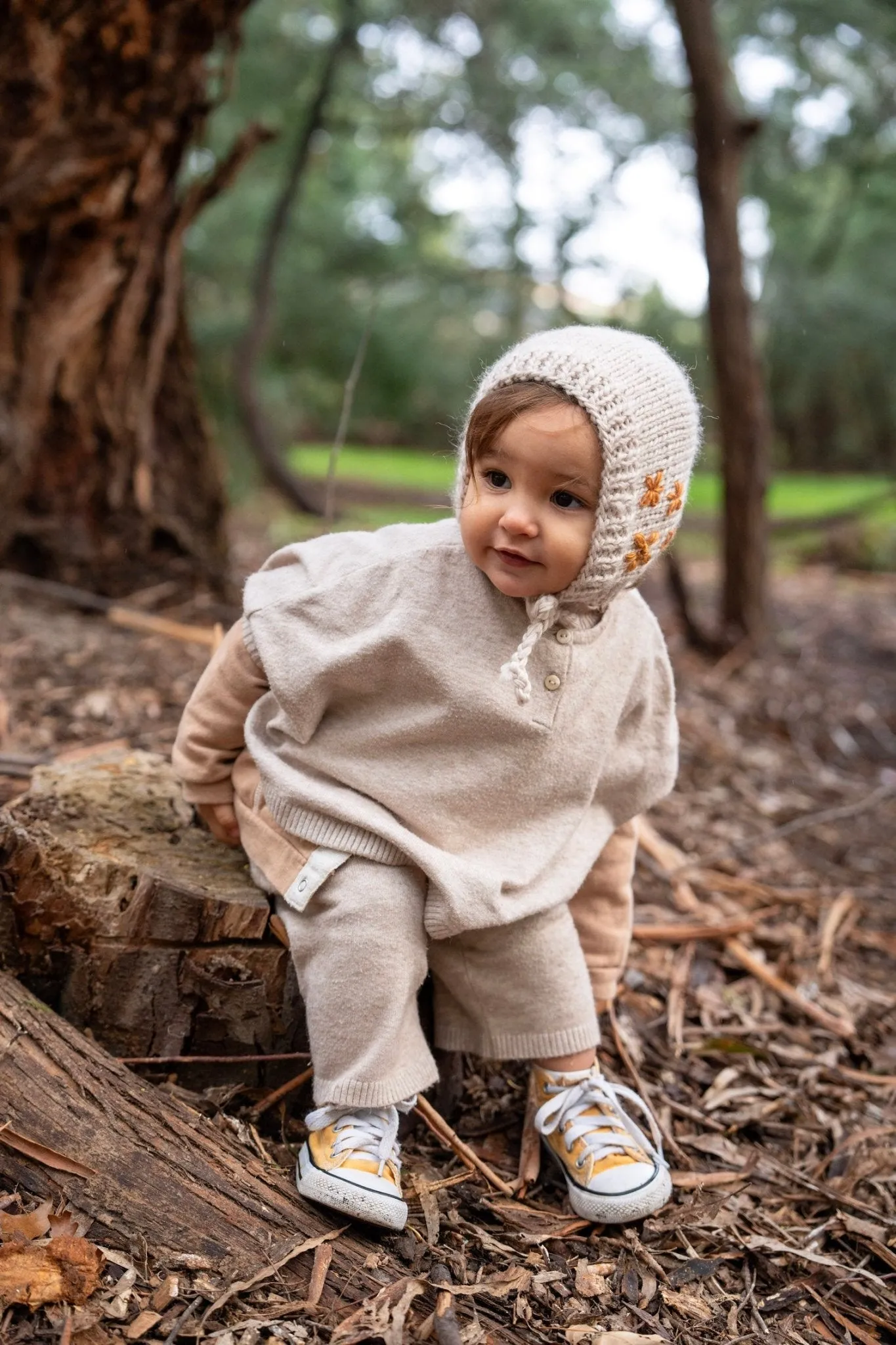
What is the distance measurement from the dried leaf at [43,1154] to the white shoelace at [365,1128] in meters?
0.40

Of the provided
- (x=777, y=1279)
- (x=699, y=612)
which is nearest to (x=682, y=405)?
(x=777, y=1279)

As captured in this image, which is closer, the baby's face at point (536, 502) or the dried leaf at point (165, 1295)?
the dried leaf at point (165, 1295)

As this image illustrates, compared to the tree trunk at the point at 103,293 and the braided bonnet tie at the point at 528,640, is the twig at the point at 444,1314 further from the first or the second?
the tree trunk at the point at 103,293

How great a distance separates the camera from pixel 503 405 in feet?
6.12

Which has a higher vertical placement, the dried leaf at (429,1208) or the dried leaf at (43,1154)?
the dried leaf at (43,1154)

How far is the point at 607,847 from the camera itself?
240 centimetres

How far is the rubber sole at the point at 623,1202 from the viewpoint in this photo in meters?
2.06

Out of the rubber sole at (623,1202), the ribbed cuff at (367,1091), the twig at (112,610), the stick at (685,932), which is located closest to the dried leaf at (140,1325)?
the ribbed cuff at (367,1091)

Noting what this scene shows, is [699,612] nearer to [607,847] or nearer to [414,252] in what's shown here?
[414,252]

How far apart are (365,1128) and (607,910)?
2.34ft

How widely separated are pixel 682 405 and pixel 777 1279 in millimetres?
1587

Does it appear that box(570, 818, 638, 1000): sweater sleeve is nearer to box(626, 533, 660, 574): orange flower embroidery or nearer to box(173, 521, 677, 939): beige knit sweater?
box(173, 521, 677, 939): beige knit sweater

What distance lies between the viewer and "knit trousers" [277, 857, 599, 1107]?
6.42 feet

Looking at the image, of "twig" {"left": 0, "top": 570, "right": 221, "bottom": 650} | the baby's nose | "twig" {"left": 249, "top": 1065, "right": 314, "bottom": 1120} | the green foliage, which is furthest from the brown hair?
the green foliage
